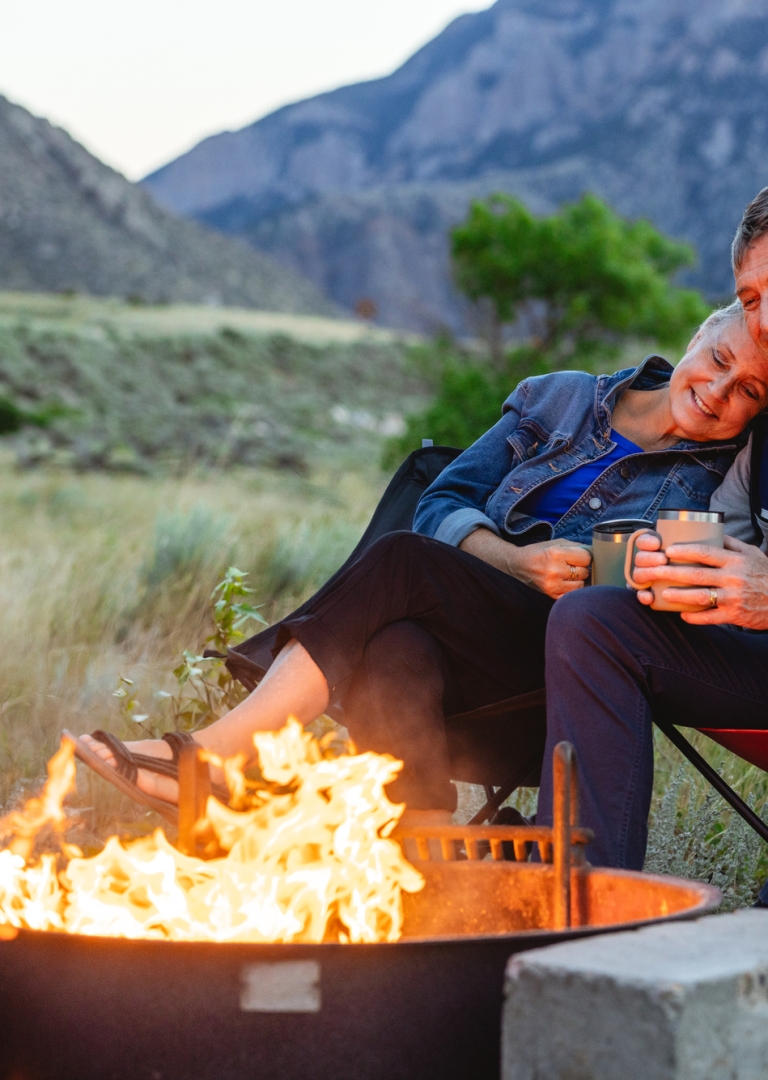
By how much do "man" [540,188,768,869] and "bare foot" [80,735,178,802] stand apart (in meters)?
0.53

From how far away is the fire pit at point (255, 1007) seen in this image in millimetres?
→ 1245

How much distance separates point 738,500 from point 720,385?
20cm

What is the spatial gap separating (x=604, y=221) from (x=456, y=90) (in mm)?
100399

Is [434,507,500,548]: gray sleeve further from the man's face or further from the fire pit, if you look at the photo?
the fire pit

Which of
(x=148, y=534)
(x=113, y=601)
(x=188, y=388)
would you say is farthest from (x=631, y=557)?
(x=188, y=388)

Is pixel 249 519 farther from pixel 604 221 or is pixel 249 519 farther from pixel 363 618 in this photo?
pixel 604 221

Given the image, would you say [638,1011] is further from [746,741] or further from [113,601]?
[113,601]

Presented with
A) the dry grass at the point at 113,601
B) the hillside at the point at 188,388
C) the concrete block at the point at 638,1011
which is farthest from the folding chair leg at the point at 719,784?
the hillside at the point at 188,388

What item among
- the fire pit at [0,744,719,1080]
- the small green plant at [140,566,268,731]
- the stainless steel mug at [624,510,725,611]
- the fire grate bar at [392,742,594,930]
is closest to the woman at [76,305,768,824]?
the fire grate bar at [392,742,594,930]

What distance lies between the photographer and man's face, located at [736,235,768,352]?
1991 mm

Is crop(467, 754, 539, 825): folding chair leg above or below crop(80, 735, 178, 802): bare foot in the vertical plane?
below

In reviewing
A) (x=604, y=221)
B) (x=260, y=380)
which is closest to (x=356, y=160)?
(x=260, y=380)

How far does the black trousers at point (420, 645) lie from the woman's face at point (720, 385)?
0.45m

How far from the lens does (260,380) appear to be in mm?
30266
